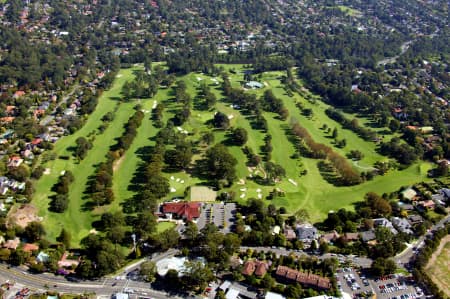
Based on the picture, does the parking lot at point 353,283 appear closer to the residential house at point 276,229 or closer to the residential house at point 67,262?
the residential house at point 276,229

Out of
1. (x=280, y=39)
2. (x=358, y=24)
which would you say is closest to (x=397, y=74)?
(x=280, y=39)

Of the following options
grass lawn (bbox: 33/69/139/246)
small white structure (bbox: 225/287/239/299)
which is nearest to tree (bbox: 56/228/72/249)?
grass lawn (bbox: 33/69/139/246)

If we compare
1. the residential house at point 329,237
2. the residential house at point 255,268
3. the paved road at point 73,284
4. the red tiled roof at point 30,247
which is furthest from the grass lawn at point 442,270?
the red tiled roof at point 30,247

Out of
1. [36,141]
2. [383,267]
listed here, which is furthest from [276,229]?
[36,141]

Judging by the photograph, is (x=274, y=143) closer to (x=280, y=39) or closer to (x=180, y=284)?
(x=180, y=284)

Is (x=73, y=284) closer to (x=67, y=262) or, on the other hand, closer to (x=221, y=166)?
(x=67, y=262)

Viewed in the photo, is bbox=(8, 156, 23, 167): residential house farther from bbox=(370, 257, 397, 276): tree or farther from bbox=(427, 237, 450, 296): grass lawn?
bbox=(427, 237, 450, 296): grass lawn

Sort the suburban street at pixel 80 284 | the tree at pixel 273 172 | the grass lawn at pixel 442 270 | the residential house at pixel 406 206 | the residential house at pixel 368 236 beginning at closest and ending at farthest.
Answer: the suburban street at pixel 80 284, the grass lawn at pixel 442 270, the residential house at pixel 368 236, the residential house at pixel 406 206, the tree at pixel 273 172
